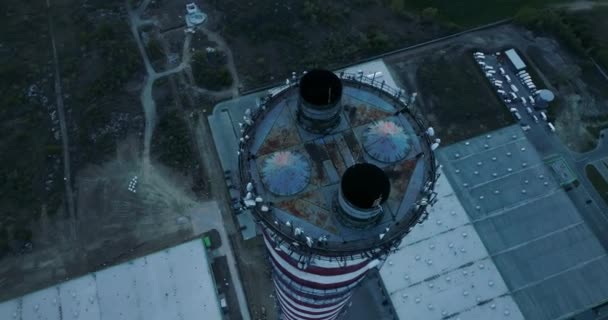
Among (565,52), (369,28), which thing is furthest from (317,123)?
(565,52)

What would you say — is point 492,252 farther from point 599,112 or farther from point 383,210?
point 383,210

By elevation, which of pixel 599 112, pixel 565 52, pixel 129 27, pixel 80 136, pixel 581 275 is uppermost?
pixel 129 27

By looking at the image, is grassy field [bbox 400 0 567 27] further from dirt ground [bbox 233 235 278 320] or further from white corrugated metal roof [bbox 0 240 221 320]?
white corrugated metal roof [bbox 0 240 221 320]

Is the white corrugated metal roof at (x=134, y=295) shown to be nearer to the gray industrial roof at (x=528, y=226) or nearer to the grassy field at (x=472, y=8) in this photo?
the gray industrial roof at (x=528, y=226)

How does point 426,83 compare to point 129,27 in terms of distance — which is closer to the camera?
point 426,83

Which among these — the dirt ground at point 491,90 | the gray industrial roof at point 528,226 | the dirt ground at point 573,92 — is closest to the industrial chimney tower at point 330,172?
the gray industrial roof at point 528,226

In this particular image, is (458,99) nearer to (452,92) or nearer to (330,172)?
(452,92)
